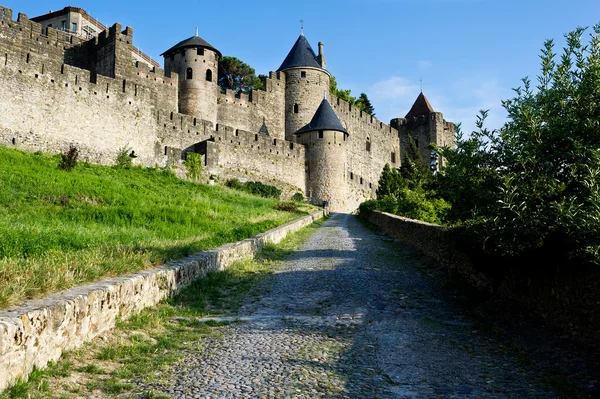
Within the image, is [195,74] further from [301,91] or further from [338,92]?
[338,92]

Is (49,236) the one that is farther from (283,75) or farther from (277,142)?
(283,75)

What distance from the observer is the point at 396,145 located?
52.3 meters

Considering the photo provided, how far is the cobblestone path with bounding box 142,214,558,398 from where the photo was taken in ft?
10.9

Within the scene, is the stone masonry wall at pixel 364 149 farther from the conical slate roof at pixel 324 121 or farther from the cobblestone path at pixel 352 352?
the cobblestone path at pixel 352 352

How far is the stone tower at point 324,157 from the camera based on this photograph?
37.2m

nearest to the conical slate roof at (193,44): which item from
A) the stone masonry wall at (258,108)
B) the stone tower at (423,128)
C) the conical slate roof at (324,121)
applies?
the stone masonry wall at (258,108)

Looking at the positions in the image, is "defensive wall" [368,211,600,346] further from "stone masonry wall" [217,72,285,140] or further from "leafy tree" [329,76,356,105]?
"leafy tree" [329,76,356,105]

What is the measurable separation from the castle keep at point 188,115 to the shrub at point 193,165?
50 cm

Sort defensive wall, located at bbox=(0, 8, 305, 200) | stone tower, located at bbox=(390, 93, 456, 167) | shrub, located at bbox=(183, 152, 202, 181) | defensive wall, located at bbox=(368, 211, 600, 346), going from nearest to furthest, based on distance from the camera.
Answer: defensive wall, located at bbox=(368, 211, 600, 346) → defensive wall, located at bbox=(0, 8, 305, 200) → shrub, located at bbox=(183, 152, 202, 181) → stone tower, located at bbox=(390, 93, 456, 167)

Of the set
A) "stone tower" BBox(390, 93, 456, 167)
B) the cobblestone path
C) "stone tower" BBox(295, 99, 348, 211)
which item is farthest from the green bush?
the cobblestone path

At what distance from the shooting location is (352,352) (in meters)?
4.12

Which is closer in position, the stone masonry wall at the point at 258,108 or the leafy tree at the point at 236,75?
the stone masonry wall at the point at 258,108

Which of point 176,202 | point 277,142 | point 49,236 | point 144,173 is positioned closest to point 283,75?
point 277,142

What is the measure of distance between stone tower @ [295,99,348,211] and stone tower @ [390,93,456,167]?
14.6 m
